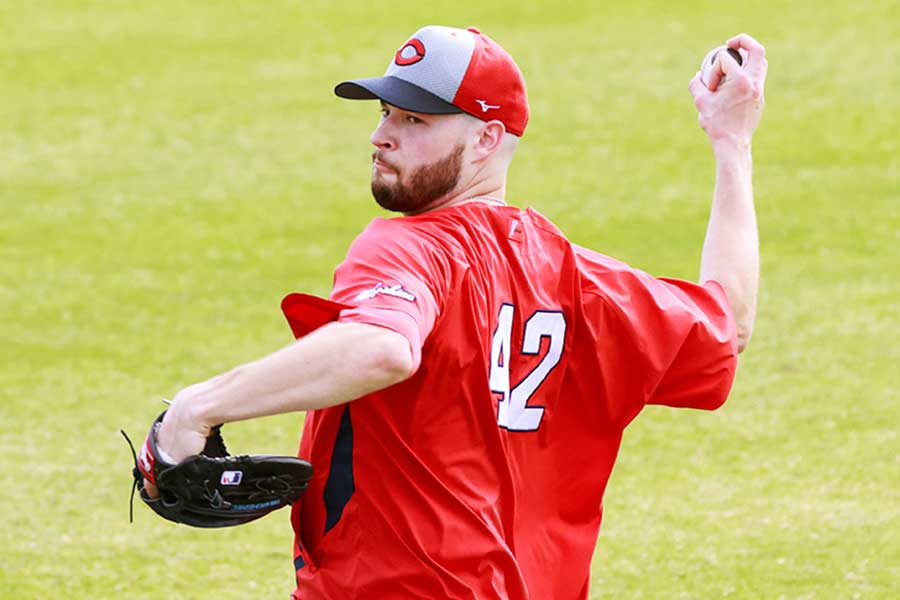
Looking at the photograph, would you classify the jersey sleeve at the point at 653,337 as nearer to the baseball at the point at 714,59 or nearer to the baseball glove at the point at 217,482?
the baseball at the point at 714,59

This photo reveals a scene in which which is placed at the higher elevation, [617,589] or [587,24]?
[587,24]

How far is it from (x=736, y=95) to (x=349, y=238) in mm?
6730

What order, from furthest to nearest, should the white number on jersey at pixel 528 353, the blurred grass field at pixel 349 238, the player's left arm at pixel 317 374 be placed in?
the blurred grass field at pixel 349 238 < the white number on jersey at pixel 528 353 < the player's left arm at pixel 317 374

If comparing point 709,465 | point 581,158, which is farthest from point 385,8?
point 709,465

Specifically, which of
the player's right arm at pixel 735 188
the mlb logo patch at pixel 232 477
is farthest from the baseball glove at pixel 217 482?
the player's right arm at pixel 735 188

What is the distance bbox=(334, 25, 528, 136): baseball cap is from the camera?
3232mm

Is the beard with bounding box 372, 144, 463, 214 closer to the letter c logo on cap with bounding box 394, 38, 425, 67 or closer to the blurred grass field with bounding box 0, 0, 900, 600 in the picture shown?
the letter c logo on cap with bounding box 394, 38, 425, 67

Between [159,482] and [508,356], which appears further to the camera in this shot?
[508,356]

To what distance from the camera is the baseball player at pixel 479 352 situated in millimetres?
2992

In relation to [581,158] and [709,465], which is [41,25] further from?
[709,465]

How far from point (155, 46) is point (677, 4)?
4.78m

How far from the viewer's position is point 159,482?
2.91 m

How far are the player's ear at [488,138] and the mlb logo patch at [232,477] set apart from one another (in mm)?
825

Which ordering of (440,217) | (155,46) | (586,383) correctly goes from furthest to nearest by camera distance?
(155,46) → (586,383) → (440,217)
